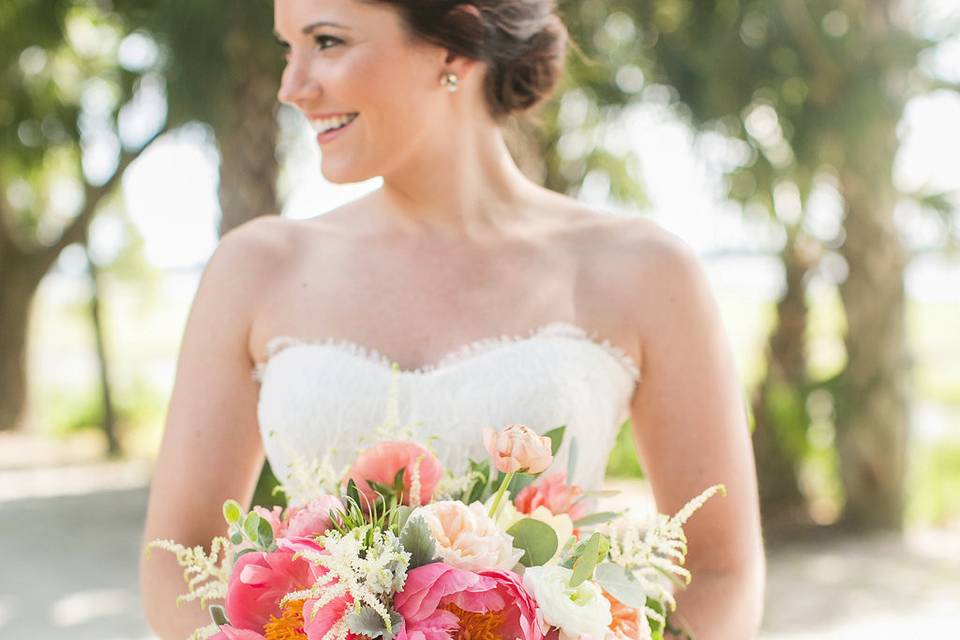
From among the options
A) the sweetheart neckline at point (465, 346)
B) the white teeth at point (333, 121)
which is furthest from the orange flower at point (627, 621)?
the white teeth at point (333, 121)

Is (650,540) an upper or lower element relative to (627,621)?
upper

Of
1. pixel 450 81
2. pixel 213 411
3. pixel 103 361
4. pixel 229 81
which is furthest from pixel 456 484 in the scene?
pixel 103 361

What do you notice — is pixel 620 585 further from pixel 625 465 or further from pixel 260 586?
pixel 625 465

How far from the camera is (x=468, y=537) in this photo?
1.47 metres

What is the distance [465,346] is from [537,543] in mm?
866

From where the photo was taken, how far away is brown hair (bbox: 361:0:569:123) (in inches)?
92.4

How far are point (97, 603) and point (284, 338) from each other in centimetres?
630

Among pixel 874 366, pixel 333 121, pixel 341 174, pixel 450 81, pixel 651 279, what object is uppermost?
pixel 450 81

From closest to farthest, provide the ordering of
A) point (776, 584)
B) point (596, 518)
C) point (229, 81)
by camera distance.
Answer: point (596, 518)
point (229, 81)
point (776, 584)

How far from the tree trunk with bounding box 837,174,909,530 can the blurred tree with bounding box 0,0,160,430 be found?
545 cm

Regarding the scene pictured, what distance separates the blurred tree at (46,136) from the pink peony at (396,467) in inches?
281

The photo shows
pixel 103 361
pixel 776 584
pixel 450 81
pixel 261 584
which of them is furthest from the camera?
pixel 103 361

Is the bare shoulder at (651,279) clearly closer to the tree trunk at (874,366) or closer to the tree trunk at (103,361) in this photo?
the tree trunk at (874,366)

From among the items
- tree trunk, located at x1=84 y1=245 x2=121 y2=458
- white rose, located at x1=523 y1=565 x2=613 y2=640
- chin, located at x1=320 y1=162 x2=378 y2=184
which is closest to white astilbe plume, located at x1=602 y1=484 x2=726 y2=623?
white rose, located at x1=523 y1=565 x2=613 y2=640
